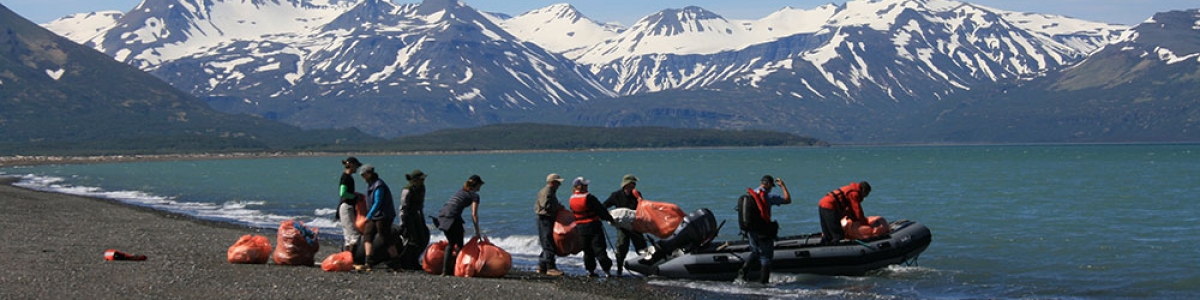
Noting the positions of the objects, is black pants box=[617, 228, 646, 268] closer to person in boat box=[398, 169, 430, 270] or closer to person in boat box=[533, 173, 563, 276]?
person in boat box=[533, 173, 563, 276]

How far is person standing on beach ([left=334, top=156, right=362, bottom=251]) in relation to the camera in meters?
20.5

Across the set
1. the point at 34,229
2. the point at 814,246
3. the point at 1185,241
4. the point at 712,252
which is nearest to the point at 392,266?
the point at 712,252

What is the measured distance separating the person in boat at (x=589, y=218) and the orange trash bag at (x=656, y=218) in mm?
A: 761

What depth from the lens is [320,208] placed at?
51625 millimetres

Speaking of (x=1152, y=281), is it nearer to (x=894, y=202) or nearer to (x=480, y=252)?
(x=480, y=252)

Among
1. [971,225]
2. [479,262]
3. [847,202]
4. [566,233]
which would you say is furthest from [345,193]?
[971,225]

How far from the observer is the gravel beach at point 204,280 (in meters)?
17.9

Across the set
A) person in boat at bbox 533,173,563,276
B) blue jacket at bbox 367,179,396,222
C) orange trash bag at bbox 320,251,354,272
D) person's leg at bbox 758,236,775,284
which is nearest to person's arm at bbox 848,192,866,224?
person's leg at bbox 758,236,775,284

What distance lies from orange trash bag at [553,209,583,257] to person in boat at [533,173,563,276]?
0.08 meters

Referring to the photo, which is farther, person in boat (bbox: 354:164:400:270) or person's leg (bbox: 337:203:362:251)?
person's leg (bbox: 337:203:362:251)

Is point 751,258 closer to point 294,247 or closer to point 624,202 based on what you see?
point 624,202

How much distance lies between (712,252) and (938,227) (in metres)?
19.0

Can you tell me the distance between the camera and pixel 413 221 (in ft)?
68.7

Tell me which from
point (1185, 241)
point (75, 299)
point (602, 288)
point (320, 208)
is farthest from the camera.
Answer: point (320, 208)
